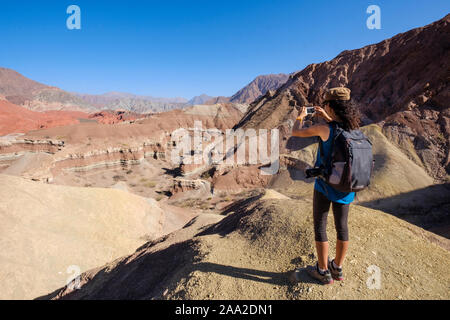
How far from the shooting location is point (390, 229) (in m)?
4.00

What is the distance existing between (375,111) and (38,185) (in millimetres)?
35688

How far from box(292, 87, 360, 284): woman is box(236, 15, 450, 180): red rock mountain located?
20.0 meters

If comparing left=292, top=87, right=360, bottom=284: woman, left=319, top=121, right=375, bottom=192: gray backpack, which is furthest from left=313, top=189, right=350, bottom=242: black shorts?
left=319, top=121, right=375, bottom=192: gray backpack

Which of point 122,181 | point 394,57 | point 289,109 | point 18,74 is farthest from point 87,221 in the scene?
point 18,74

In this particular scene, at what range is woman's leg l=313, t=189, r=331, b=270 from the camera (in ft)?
7.88

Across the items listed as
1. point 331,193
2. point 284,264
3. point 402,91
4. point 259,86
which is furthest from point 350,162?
point 259,86

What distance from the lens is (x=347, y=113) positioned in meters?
2.12

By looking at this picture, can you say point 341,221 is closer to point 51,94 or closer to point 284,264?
point 284,264

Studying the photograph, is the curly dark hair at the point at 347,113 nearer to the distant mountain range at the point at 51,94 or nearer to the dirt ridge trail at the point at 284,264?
the dirt ridge trail at the point at 284,264

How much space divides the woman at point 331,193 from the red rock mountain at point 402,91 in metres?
20.0

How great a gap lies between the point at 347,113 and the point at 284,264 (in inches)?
91.7

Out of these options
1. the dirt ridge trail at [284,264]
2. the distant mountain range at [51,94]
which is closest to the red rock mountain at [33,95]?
the distant mountain range at [51,94]

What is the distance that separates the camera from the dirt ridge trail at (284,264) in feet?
8.92
